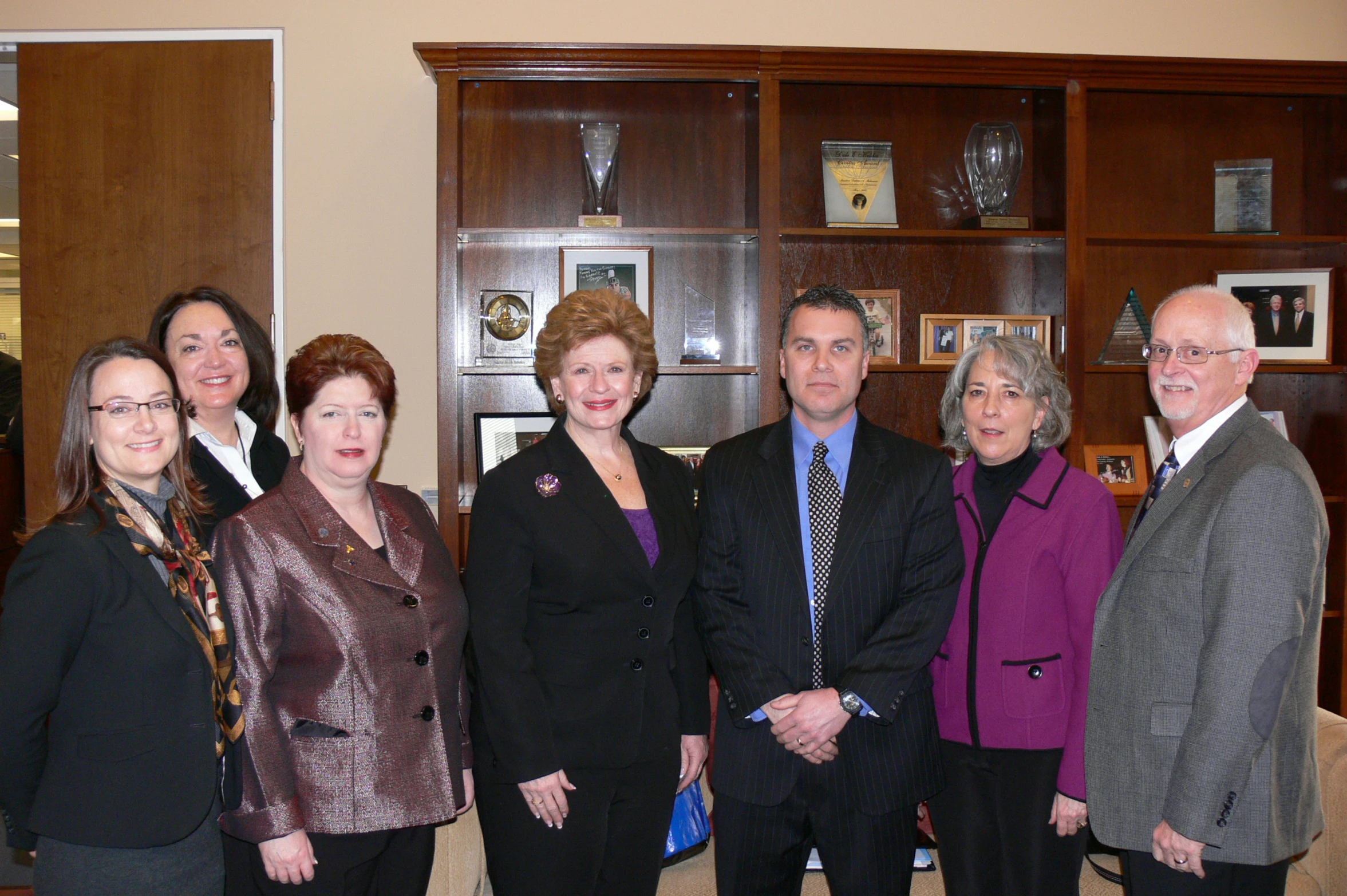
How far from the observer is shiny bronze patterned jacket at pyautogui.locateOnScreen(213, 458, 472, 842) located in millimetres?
1607

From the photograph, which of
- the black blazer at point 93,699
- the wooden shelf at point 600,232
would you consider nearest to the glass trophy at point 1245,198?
the wooden shelf at point 600,232

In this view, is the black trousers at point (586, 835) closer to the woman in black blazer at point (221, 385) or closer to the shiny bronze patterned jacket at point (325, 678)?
the shiny bronze patterned jacket at point (325, 678)

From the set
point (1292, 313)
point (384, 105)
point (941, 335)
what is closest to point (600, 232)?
point (384, 105)

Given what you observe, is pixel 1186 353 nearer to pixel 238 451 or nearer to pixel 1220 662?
pixel 1220 662

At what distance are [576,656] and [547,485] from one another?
1.15 ft

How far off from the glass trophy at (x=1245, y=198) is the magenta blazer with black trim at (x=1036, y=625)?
2076 mm

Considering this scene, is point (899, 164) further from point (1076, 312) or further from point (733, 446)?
point (733, 446)

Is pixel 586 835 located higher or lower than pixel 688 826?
higher

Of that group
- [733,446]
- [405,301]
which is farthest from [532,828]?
[405,301]

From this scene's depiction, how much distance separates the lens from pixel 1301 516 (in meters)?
1.58

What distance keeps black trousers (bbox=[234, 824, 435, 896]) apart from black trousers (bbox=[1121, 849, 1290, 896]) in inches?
53.1

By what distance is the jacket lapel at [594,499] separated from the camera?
189 cm

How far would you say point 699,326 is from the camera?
A: 3.40m

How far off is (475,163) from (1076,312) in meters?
2.19
